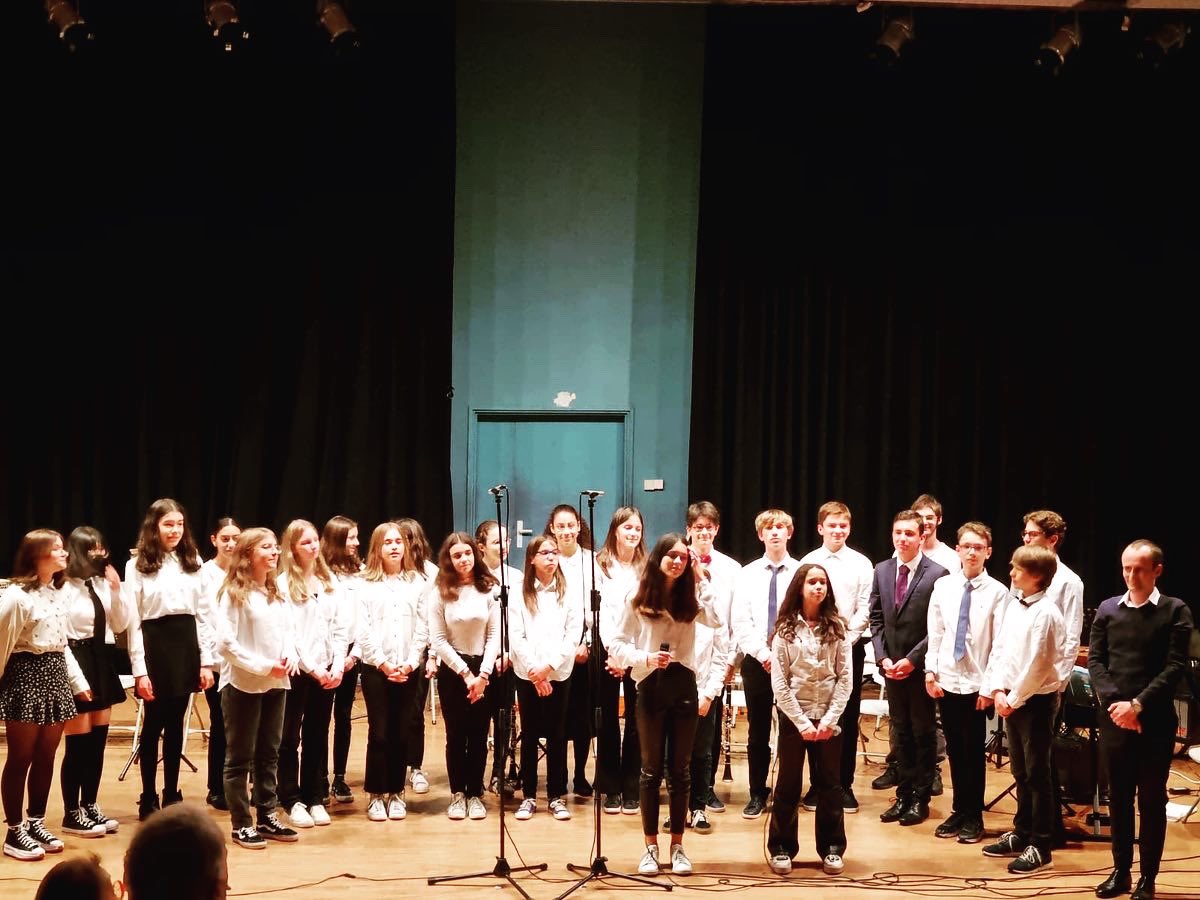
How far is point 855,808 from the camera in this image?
629cm

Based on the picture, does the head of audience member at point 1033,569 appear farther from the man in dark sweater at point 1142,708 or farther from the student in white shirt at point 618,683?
the student in white shirt at point 618,683

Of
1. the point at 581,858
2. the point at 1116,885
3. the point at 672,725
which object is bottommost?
the point at 581,858

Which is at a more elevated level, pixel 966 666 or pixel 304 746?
pixel 966 666

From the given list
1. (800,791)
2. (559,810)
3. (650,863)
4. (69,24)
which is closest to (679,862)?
(650,863)

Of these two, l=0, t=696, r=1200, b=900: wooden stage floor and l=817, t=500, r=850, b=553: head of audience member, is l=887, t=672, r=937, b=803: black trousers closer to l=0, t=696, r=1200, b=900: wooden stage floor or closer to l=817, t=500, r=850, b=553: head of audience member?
l=0, t=696, r=1200, b=900: wooden stage floor

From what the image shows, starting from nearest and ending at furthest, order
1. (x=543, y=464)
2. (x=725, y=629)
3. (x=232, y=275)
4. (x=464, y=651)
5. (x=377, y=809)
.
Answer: (x=725, y=629)
(x=377, y=809)
(x=464, y=651)
(x=232, y=275)
(x=543, y=464)

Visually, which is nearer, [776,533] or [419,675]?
[419,675]

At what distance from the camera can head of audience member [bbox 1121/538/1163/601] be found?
4.77m

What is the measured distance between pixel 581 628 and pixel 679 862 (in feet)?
4.65

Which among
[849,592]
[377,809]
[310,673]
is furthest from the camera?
[849,592]

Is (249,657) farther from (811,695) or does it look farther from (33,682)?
Answer: (811,695)

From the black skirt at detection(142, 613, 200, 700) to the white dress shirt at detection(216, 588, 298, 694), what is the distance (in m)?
0.37

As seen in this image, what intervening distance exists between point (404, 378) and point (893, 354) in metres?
3.98

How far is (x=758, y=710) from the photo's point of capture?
600 cm
